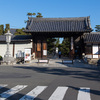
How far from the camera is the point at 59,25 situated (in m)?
23.8

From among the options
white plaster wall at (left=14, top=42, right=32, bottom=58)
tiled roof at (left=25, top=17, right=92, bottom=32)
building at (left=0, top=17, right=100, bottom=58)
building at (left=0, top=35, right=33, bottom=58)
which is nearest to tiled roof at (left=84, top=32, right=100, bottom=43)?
building at (left=0, top=17, right=100, bottom=58)

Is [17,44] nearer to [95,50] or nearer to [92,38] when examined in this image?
[92,38]

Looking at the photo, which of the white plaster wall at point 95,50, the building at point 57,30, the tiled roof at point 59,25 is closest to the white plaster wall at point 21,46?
the building at point 57,30

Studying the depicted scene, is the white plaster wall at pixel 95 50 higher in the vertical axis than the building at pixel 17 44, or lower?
lower

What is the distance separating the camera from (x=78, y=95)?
18.2ft

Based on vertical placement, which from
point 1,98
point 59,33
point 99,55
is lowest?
point 1,98

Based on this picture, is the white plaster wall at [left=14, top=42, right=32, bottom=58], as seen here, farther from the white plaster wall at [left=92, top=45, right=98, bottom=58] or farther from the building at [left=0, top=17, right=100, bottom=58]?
the white plaster wall at [left=92, top=45, right=98, bottom=58]

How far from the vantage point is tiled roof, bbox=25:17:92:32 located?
72.9 ft

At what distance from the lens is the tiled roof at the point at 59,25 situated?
875 inches

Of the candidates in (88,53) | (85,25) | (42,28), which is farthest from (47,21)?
(88,53)

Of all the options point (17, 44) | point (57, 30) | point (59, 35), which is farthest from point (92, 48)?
point (17, 44)

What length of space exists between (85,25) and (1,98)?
778 inches

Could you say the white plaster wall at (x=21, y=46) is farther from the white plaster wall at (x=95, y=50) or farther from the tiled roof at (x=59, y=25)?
the white plaster wall at (x=95, y=50)

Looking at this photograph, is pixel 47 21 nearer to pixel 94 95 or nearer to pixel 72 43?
pixel 72 43
